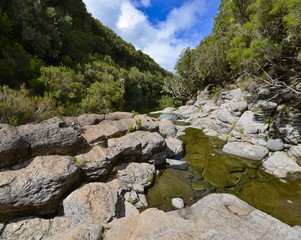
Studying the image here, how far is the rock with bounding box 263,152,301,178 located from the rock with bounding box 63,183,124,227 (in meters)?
7.40

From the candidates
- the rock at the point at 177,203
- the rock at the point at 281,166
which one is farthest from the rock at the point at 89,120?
the rock at the point at 281,166

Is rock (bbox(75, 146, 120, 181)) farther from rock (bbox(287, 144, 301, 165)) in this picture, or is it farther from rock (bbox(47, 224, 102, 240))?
rock (bbox(287, 144, 301, 165))

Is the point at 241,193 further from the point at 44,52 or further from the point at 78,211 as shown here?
the point at 44,52

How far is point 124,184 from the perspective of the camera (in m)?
7.86

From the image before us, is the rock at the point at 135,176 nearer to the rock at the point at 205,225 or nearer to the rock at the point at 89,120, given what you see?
the rock at the point at 205,225

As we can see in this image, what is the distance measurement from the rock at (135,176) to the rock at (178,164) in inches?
56.1

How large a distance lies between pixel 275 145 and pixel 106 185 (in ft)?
30.4

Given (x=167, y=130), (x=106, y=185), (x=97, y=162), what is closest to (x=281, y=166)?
(x=167, y=130)

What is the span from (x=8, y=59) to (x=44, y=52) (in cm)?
523

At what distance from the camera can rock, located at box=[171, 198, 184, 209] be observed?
6975mm

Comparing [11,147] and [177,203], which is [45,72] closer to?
[11,147]

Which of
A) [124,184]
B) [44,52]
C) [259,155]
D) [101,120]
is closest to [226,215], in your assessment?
[124,184]

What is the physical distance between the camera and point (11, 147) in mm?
6570

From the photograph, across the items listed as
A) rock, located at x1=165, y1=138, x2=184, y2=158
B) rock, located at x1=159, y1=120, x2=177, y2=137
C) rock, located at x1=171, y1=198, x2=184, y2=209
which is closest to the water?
rock, located at x1=171, y1=198, x2=184, y2=209
